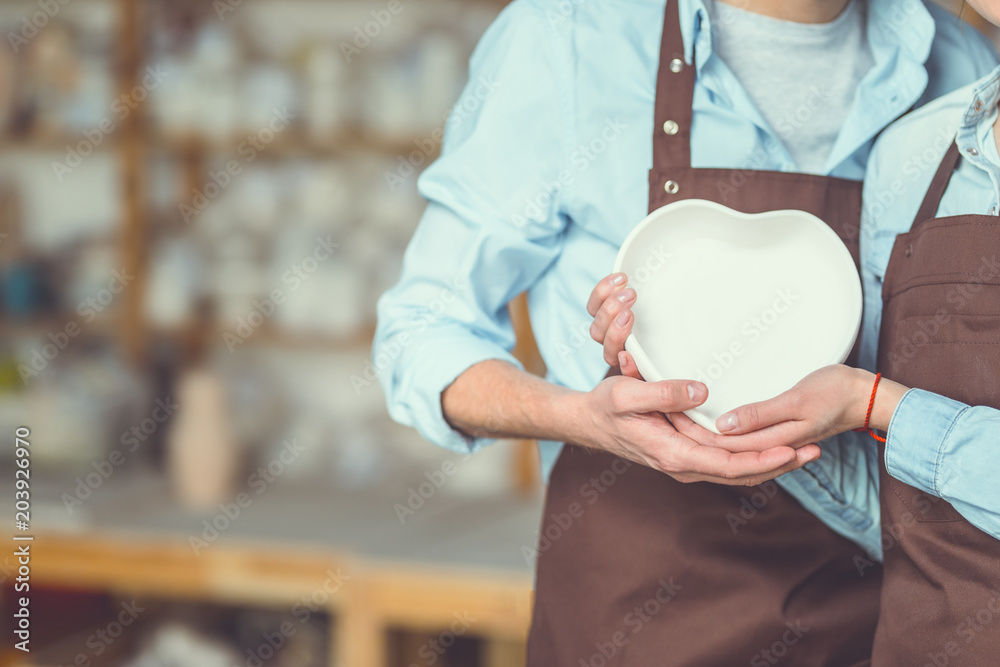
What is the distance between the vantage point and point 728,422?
2.58 feet

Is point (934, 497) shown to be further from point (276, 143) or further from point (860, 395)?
point (276, 143)

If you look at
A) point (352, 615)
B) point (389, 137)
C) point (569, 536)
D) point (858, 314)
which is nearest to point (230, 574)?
point (352, 615)

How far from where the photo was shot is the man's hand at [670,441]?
77 centimetres

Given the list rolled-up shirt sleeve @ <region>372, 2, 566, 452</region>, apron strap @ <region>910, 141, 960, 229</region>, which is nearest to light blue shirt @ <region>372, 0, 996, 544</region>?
rolled-up shirt sleeve @ <region>372, 2, 566, 452</region>

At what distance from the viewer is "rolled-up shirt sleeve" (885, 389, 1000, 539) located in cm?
76

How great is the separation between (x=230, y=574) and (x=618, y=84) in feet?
4.97

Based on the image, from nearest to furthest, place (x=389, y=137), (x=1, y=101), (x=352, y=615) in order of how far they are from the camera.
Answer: (x=352, y=615) → (x=389, y=137) → (x=1, y=101)

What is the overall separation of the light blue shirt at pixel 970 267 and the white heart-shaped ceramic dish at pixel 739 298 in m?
0.11

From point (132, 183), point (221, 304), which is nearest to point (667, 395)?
point (221, 304)

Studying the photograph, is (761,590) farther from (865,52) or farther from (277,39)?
(277,39)

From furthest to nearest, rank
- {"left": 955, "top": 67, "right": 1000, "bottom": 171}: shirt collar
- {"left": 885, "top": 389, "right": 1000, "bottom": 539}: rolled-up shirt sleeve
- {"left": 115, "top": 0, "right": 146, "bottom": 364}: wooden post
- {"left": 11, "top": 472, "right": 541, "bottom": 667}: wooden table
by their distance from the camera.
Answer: {"left": 115, "top": 0, "right": 146, "bottom": 364}: wooden post → {"left": 11, "top": 472, "right": 541, "bottom": 667}: wooden table → {"left": 955, "top": 67, "right": 1000, "bottom": 171}: shirt collar → {"left": 885, "top": 389, "right": 1000, "bottom": 539}: rolled-up shirt sleeve

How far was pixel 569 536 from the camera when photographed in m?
1.01

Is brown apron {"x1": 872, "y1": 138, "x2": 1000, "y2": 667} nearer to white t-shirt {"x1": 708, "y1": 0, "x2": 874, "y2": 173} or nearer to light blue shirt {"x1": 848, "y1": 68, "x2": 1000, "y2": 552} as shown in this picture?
light blue shirt {"x1": 848, "y1": 68, "x2": 1000, "y2": 552}

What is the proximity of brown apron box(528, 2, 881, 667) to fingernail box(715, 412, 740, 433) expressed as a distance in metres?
0.19
